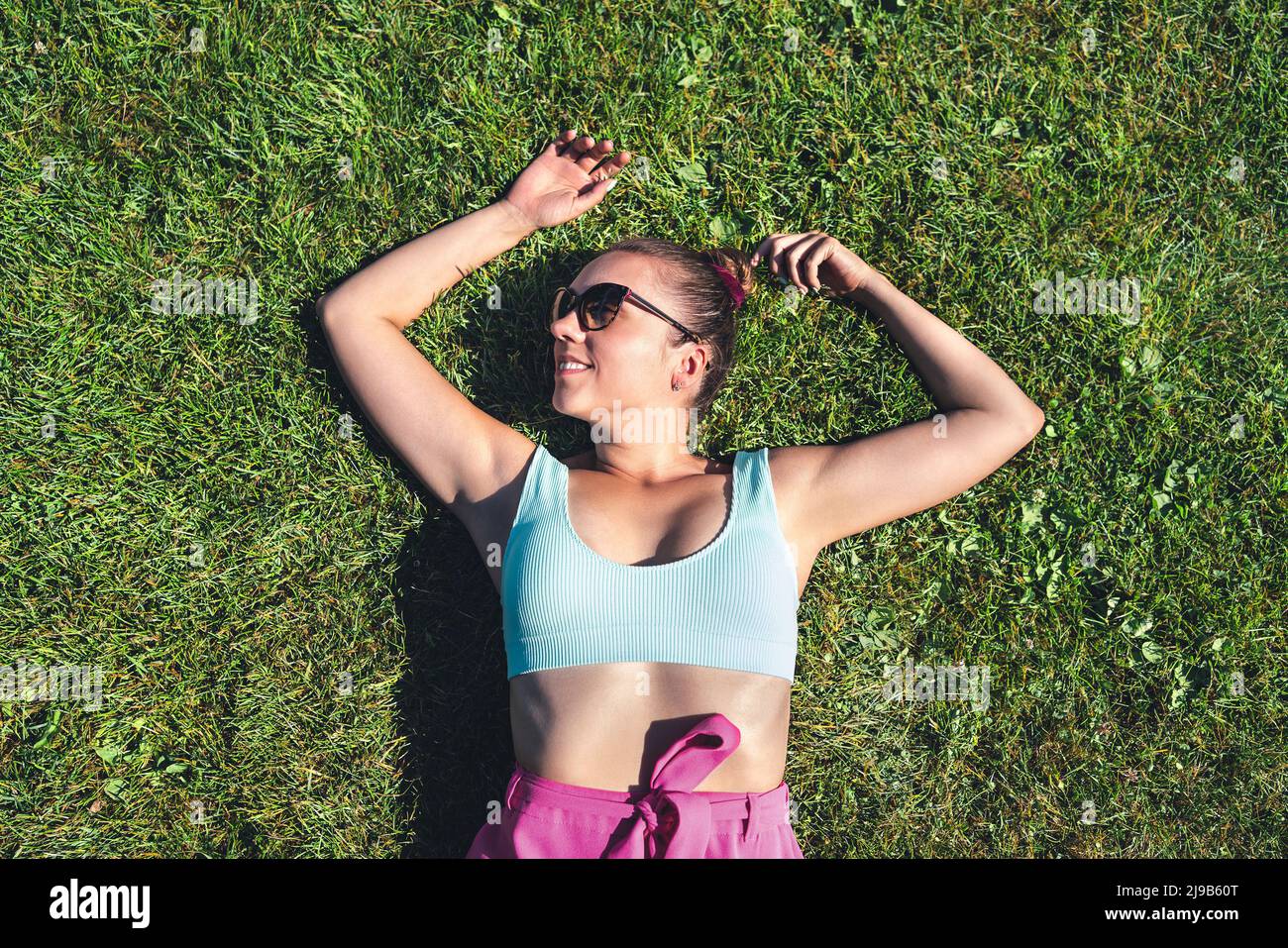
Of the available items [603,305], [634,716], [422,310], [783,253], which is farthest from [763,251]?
[634,716]

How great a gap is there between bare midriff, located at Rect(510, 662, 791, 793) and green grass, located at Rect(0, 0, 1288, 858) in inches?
30.2

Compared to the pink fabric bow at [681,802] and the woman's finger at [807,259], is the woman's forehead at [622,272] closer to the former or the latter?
the woman's finger at [807,259]

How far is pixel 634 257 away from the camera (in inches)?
156

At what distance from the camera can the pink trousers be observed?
11.5 ft

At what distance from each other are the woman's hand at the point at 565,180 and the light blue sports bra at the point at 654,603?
59.7 inches

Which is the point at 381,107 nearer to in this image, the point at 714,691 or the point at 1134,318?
the point at 714,691

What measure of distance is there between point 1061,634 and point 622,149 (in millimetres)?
3108

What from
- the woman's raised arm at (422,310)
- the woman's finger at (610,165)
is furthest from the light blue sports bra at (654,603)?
the woman's finger at (610,165)

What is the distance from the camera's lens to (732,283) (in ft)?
13.6

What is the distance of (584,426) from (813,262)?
4.26 ft

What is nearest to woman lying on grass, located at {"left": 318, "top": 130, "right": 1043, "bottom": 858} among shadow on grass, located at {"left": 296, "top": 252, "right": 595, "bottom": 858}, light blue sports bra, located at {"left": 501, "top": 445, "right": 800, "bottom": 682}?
light blue sports bra, located at {"left": 501, "top": 445, "right": 800, "bottom": 682}

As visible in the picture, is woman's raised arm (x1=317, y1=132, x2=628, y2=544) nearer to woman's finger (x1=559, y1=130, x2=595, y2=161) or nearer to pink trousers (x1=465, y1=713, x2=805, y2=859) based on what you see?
woman's finger (x1=559, y1=130, x2=595, y2=161)

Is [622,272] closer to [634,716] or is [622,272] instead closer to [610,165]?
[610,165]

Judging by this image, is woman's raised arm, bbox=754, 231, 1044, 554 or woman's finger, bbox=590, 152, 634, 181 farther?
woman's finger, bbox=590, 152, 634, 181
